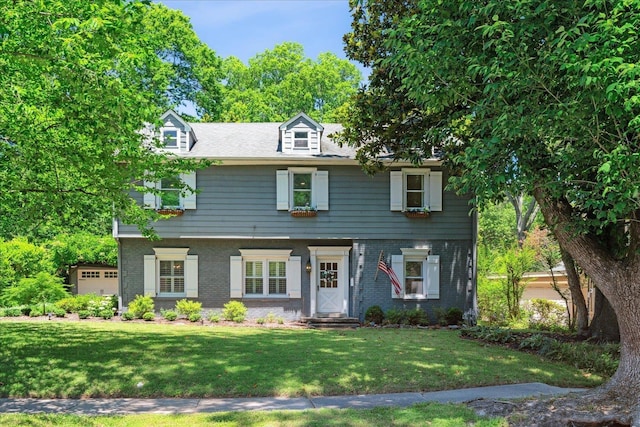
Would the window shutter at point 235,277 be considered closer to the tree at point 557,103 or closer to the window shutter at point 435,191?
the window shutter at point 435,191

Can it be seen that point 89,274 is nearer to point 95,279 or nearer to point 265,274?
point 95,279

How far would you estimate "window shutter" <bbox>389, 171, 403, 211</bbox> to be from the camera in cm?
1855

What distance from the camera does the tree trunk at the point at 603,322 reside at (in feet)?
43.3

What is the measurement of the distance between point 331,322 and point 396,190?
16.0 ft

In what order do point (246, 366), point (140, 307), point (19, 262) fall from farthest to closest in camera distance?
point (19, 262) < point (140, 307) < point (246, 366)

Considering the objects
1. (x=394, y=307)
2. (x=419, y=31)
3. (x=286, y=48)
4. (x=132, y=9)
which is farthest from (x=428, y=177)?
(x=286, y=48)

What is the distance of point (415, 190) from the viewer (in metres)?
18.8

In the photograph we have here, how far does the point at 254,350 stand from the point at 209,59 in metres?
22.9

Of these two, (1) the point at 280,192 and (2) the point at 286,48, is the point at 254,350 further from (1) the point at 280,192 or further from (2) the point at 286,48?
(2) the point at 286,48

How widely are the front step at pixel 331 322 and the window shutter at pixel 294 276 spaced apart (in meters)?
0.91

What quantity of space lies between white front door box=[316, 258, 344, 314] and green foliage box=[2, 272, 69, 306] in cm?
939

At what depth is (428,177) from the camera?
61.4ft

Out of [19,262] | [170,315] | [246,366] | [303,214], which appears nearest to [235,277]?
[170,315]

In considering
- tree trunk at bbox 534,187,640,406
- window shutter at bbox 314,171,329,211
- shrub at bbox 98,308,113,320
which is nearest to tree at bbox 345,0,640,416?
tree trunk at bbox 534,187,640,406
